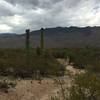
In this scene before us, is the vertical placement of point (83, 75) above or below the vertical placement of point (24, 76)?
above

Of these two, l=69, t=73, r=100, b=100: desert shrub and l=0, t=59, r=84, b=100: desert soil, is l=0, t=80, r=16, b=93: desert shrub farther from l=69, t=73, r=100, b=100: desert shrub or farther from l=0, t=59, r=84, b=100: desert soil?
l=69, t=73, r=100, b=100: desert shrub

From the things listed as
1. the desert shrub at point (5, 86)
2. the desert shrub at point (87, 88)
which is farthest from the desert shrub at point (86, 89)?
the desert shrub at point (5, 86)

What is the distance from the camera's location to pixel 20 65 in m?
22.3

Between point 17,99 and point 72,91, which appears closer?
point 72,91

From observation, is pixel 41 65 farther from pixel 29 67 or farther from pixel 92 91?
pixel 92 91

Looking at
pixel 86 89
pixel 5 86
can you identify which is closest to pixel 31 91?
pixel 5 86

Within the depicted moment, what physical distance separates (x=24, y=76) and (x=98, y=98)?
31.7 feet

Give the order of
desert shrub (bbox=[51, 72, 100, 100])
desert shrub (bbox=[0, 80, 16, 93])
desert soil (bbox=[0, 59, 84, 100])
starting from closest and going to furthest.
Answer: desert shrub (bbox=[51, 72, 100, 100]) → desert soil (bbox=[0, 59, 84, 100]) → desert shrub (bbox=[0, 80, 16, 93])

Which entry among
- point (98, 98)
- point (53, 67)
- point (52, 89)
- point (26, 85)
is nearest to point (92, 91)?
point (98, 98)

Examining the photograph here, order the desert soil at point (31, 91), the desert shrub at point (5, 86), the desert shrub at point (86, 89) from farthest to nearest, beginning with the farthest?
the desert shrub at point (5, 86) → the desert soil at point (31, 91) → the desert shrub at point (86, 89)

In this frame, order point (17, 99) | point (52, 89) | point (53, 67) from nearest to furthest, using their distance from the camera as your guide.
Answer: point (17, 99) < point (52, 89) < point (53, 67)

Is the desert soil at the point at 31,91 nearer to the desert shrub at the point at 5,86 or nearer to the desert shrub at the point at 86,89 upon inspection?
the desert shrub at the point at 5,86

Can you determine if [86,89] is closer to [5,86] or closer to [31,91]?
[31,91]

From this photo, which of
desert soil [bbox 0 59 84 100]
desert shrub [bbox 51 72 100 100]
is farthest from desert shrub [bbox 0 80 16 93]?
desert shrub [bbox 51 72 100 100]
